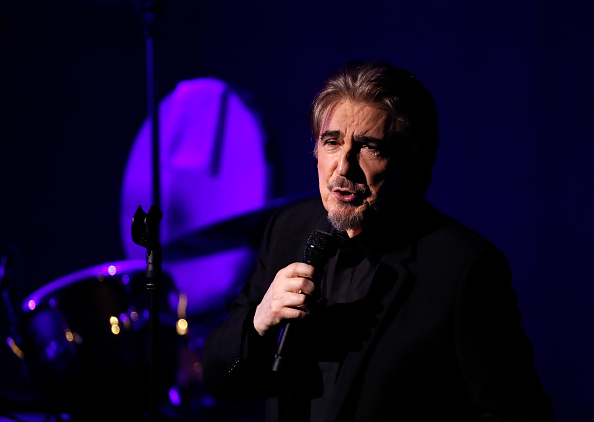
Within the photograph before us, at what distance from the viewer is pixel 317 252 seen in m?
1.23

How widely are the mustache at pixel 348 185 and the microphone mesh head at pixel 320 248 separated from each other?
0.42 ft

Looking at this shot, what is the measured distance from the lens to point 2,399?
4.15m

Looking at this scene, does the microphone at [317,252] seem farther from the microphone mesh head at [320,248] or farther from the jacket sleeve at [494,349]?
the jacket sleeve at [494,349]

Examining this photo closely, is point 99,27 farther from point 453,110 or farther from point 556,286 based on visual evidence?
point 556,286

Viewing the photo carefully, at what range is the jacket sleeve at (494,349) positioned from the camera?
1.15 meters

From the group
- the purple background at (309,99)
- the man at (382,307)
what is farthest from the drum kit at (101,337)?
the man at (382,307)

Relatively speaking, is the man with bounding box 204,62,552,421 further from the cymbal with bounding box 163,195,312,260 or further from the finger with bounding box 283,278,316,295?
the cymbal with bounding box 163,195,312,260

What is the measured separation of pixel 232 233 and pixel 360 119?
177cm

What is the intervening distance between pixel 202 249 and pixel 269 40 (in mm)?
1284

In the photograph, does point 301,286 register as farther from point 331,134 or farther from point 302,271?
point 331,134

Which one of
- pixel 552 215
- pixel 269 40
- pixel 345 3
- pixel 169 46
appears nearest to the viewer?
pixel 552 215

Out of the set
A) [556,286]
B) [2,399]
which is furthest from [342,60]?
[2,399]

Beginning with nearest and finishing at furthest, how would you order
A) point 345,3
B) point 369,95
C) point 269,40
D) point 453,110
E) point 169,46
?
1. point 369,95
2. point 453,110
3. point 345,3
4. point 269,40
5. point 169,46

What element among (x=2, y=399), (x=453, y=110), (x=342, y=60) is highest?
(x=342, y=60)
